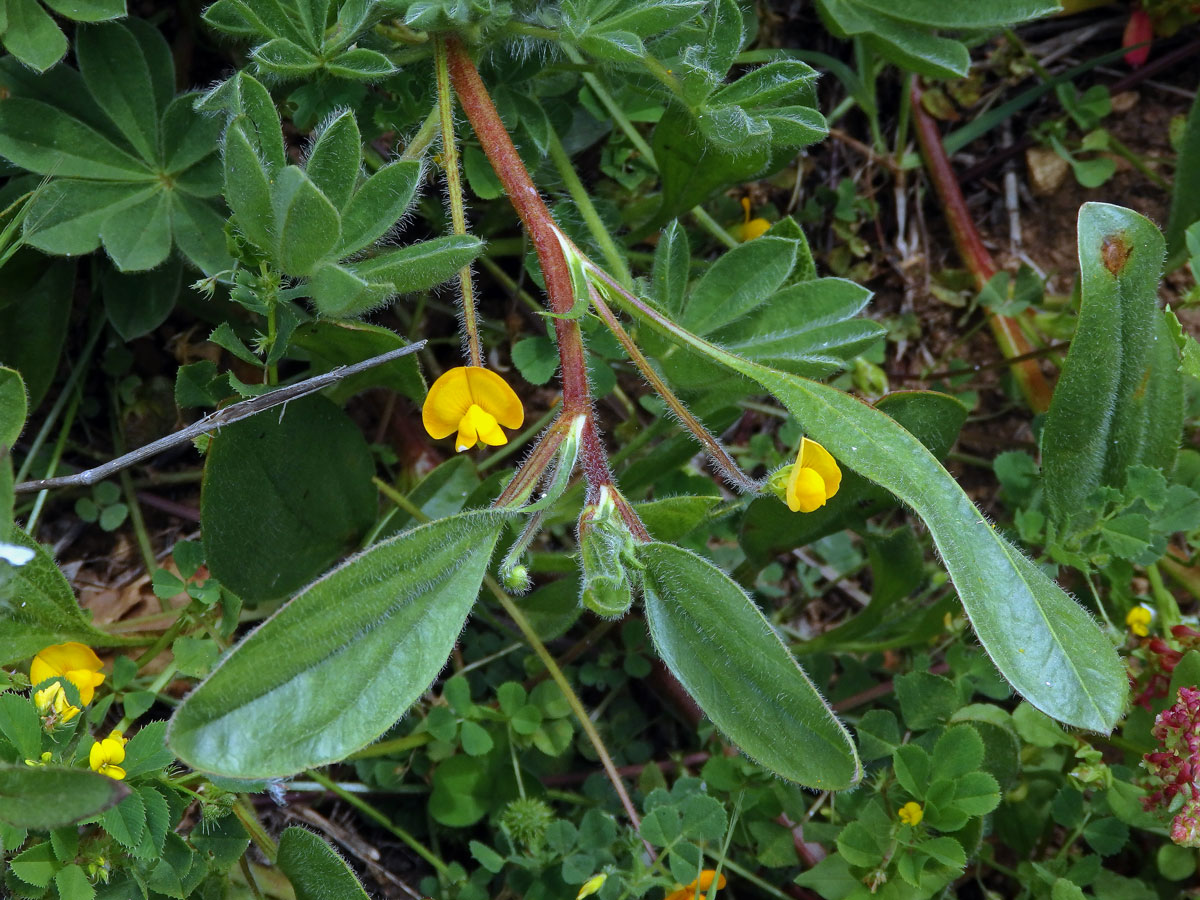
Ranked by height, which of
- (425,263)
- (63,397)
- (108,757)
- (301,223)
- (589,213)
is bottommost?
(108,757)

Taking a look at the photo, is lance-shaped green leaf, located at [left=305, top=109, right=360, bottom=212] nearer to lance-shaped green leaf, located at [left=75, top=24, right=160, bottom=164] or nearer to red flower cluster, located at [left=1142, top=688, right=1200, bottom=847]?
lance-shaped green leaf, located at [left=75, top=24, right=160, bottom=164]

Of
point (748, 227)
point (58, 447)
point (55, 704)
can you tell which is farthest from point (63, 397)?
point (748, 227)

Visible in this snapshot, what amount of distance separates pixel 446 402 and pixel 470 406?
0.04m

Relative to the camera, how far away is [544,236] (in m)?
1.83

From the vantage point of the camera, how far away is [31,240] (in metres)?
1.95

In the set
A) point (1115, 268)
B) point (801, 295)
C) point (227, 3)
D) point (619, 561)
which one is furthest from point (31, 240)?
point (1115, 268)

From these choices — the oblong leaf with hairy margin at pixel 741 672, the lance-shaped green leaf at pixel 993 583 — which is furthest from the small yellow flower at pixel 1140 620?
the oblong leaf with hairy margin at pixel 741 672

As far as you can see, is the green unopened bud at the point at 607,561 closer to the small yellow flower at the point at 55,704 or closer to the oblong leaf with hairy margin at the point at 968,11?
the small yellow flower at the point at 55,704

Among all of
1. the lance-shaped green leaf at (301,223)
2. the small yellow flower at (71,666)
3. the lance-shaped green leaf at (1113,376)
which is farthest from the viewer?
the lance-shaped green leaf at (1113,376)

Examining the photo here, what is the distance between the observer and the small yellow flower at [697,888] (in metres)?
1.94

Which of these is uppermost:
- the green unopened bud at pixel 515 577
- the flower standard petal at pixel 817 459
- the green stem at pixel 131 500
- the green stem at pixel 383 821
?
the flower standard petal at pixel 817 459

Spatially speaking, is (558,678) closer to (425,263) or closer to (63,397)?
(425,263)

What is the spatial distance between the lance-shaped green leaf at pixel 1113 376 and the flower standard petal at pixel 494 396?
1.07 m

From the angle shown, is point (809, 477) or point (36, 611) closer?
point (809, 477)
